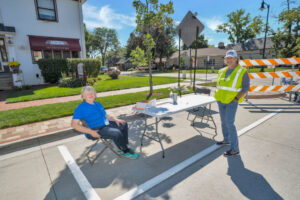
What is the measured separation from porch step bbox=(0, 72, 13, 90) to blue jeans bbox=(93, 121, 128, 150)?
43.0 feet

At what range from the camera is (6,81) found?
12.1 m

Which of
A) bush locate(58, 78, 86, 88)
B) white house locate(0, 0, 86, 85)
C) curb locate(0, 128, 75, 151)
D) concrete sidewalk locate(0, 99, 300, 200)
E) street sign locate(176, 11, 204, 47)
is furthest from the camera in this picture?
white house locate(0, 0, 86, 85)

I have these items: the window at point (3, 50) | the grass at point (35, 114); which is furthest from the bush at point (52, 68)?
the grass at point (35, 114)

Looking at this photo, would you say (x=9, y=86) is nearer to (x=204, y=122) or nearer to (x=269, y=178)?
(x=204, y=122)

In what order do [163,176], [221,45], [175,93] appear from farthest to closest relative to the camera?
1. [221,45]
2. [175,93]
3. [163,176]

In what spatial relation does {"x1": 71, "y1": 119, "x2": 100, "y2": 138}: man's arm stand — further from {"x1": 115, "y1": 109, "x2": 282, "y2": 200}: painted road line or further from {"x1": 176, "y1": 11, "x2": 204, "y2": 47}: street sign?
{"x1": 176, "y1": 11, "x2": 204, "y2": 47}: street sign

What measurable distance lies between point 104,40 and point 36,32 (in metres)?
63.3

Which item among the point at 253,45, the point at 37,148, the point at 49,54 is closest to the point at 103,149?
the point at 37,148

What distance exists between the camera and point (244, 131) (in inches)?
181

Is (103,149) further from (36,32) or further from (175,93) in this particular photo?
(36,32)

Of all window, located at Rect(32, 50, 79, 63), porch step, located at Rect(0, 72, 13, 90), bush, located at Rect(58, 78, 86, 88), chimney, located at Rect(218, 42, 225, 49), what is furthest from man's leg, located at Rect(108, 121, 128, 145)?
chimney, located at Rect(218, 42, 225, 49)

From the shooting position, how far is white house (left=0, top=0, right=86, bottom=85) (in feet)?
41.8

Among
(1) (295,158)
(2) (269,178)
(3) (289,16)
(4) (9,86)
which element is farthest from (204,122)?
(3) (289,16)

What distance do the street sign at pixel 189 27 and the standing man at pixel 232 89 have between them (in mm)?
5035
